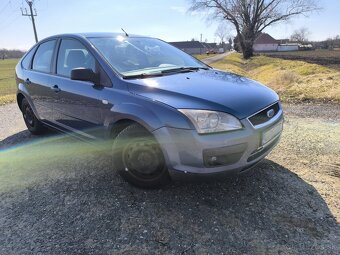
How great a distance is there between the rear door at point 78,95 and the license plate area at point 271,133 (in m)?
1.64

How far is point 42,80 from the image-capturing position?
4879mm

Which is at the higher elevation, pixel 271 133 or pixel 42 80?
pixel 42 80

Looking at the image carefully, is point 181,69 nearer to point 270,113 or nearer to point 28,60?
point 270,113

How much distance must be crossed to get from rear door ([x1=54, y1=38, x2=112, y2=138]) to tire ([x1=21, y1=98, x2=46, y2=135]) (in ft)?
3.67

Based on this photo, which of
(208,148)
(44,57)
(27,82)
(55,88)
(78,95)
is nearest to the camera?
(208,148)

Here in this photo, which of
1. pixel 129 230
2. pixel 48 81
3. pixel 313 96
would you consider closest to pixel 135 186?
pixel 129 230

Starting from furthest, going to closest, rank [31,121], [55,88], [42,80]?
[31,121] < [42,80] < [55,88]

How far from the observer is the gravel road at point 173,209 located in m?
2.73

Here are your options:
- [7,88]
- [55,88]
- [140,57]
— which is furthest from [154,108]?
[7,88]

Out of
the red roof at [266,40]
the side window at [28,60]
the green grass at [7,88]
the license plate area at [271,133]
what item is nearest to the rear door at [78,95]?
the side window at [28,60]

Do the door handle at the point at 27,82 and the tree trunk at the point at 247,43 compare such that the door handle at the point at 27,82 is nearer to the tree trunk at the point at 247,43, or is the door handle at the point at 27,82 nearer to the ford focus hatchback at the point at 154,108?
the ford focus hatchback at the point at 154,108

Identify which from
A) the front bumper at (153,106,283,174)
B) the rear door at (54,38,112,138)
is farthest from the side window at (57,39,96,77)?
the front bumper at (153,106,283,174)

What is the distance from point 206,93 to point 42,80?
2.83 meters

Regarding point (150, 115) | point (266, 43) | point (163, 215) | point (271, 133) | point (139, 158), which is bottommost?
point (266, 43)
